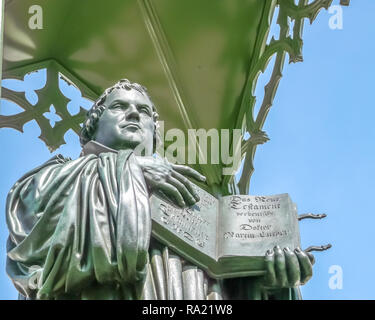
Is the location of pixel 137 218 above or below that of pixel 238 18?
below

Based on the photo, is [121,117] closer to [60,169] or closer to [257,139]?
[60,169]

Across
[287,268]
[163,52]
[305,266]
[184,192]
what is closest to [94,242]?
[184,192]

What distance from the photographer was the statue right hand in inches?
334

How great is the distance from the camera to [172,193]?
8.52 m

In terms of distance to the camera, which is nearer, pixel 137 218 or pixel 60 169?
pixel 137 218

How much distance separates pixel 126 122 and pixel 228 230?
3.76 ft

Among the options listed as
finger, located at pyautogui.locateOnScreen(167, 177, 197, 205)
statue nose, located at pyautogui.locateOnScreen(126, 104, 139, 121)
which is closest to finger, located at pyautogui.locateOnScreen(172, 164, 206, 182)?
Answer: finger, located at pyautogui.locateOnScreen(167, 177, 197, 205)

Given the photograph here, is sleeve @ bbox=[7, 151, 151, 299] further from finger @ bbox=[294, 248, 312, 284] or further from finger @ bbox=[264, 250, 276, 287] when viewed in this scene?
finger @ bbox=[294, 248, 312, 284]

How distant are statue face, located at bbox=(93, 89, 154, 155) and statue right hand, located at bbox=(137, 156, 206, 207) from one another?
455mm

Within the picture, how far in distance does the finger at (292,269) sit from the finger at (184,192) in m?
0.75

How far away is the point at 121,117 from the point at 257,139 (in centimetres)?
364

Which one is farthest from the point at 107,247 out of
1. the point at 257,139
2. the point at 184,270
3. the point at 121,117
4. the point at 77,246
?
the point at 257,139

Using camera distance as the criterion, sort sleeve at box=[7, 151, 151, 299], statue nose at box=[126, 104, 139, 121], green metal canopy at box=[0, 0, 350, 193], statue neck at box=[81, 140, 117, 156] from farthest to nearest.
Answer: green metal canopy at box=[0, 0, 350, 193]
statue nose at box=[126, 104, 139, 121]
statue neck at box=[81, 140, 117, 156]
sleeve at box=[7, 151, 151, 299]

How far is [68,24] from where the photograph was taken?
43.4 feet
